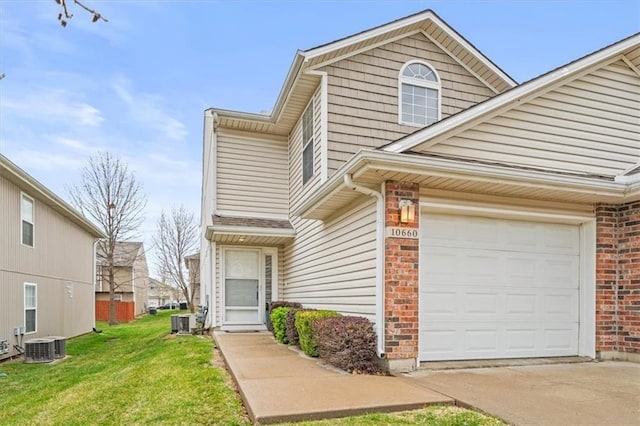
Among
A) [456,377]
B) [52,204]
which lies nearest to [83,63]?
[456,377]

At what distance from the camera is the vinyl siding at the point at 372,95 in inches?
349

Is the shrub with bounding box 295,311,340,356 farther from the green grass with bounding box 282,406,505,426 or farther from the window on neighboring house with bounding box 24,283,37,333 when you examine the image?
the window on neighboring house with bounding box 24,283,37,333

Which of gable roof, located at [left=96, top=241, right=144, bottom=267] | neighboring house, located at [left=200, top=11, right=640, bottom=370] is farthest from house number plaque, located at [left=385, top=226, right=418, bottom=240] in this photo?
gable roof, located at [left=96, top=241, right=144, bottom=267]

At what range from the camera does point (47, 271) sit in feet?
45.7

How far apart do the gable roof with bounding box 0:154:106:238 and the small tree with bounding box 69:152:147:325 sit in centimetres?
660

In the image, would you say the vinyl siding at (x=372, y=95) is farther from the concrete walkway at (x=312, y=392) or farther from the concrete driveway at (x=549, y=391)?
the concrete driveway at (x=549, y=391)

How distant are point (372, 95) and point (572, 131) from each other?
3.80 meters

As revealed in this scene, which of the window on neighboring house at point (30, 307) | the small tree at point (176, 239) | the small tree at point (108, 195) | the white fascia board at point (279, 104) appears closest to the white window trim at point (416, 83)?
the white fascia board at point (279, 104)

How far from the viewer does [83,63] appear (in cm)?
456

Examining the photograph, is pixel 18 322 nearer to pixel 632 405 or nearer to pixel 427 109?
pixel 427 109

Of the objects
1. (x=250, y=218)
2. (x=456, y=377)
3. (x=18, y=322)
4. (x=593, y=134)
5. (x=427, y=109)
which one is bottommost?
(x=18, y=322)

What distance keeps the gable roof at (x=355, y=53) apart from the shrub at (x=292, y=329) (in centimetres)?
474

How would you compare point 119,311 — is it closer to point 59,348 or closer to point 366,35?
point 59,348

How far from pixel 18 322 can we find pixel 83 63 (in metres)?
9.64
